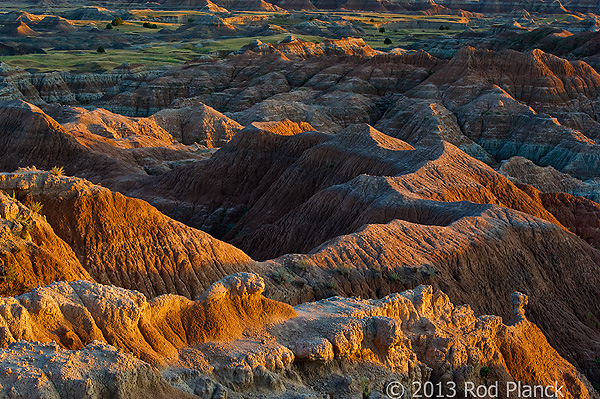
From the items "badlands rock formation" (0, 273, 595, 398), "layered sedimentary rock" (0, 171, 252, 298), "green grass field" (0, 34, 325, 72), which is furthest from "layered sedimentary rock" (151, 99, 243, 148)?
"badlands rock formation" (0, 273, 595, 398)

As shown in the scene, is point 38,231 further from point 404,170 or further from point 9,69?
point 9,69

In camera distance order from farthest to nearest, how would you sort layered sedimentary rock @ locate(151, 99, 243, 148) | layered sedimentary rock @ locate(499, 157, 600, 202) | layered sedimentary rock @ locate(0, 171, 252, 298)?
layered sedimentary rock @ locate(151, 99, 243, 148) < layered sedimentary rock @ locate(499, 157, 600, 202) < layered sedimentary rock @ locate(0, 171, 252, 298)

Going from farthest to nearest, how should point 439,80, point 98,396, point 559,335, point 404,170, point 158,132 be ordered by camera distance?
point 439,80 < point 158,132 < point 404,170 < point 559,335 < point 98,396

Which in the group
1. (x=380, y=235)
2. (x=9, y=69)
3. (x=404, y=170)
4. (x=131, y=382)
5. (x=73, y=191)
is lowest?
(x=9, y=69)

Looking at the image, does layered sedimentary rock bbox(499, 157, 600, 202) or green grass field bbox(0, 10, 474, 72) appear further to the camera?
green grass field bbox(0, 10, 474, 72)

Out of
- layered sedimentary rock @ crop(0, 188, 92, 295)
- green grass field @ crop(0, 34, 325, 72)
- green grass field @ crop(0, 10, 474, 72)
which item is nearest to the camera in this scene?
layered sedimentary rock @ crop(0, 188, 92, 295)

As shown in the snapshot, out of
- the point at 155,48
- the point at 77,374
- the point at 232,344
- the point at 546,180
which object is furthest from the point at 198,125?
the point at 155,48

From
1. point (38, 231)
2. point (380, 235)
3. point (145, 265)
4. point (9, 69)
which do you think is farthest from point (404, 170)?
point (9, 69)

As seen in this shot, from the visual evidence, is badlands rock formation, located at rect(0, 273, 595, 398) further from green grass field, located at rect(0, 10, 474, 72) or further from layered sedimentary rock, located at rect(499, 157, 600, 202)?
green grass field, located at rect(0, 10, 474, 72)

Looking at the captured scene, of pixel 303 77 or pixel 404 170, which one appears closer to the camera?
pixel 404 170

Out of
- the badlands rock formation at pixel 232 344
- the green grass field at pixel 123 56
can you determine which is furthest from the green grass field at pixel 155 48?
the badlands rock formation at pixel 232 344
